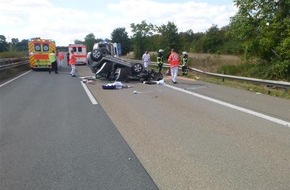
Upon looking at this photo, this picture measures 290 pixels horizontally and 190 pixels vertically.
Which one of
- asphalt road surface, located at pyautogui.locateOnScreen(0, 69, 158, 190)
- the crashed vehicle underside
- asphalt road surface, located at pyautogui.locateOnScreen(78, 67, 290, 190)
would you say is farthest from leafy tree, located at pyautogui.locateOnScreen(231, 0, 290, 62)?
asphalt road surface, located at pyautogui.locateOnScreen(0, 69, 158, 190)

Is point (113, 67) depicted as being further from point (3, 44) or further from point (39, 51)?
point (3, 44)

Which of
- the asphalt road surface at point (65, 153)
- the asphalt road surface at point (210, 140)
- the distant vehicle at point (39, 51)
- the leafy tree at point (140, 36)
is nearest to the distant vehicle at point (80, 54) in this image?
the distant vehicle at point (39, 51)

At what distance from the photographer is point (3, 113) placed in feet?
31.6

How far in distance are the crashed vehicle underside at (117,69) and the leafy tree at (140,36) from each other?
44.6 meters

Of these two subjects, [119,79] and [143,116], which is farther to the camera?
[119,79]

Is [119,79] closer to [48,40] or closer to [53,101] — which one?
[53,101]

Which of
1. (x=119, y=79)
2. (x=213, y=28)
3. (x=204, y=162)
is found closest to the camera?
(x=204, y=162)

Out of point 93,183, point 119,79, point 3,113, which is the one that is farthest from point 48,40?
point 93,183

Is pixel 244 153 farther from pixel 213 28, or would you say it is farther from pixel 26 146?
pixel 213 28

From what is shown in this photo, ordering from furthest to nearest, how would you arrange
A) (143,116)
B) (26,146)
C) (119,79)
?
(119,79)
(143,116)
(26,146)

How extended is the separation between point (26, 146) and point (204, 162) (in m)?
2.98

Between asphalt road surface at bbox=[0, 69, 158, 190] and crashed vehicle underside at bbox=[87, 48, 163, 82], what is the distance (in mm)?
9539

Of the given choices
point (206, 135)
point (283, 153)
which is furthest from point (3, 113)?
point (283, 153)

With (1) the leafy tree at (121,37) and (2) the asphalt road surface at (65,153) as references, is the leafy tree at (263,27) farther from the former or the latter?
(1) the leafy tree at (121,37)
